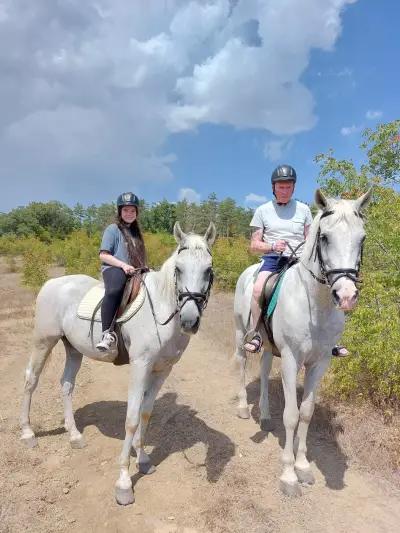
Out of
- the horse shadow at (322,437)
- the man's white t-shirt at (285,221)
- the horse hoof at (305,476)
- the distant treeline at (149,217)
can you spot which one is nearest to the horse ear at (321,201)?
the man's white t-shirt at (285,221)

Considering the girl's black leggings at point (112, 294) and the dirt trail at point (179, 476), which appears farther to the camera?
the girl's black leggings at point (112, 294)

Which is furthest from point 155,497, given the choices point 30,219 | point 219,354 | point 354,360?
point 30,219

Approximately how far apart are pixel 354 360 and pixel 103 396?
3.90 m

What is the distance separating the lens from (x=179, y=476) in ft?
13.1

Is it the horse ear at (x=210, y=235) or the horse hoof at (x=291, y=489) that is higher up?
the horse ear at (x=210, y=235)

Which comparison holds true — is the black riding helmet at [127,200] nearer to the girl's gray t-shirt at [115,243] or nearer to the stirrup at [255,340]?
the girl's gray t-shirt at [115,243]

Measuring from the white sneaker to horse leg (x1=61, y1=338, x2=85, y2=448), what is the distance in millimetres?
1287

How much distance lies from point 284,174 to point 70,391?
3859 mm

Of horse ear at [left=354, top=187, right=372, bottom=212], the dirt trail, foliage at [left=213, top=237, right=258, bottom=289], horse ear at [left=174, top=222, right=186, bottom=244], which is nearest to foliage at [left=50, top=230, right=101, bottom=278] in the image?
foliage at [left=213, top=237, right=258, bottom=289]

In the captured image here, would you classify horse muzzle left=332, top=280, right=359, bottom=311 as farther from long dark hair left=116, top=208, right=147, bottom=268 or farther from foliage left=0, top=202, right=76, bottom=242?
foliage left=0, top=202, right=76, bottom=242

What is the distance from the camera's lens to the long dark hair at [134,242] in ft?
14.0

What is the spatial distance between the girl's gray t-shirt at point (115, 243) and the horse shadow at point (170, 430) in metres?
2.30

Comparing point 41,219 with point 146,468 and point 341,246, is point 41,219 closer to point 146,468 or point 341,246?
point 146,468

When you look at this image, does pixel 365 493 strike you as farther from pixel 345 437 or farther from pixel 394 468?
pixel 345 437
